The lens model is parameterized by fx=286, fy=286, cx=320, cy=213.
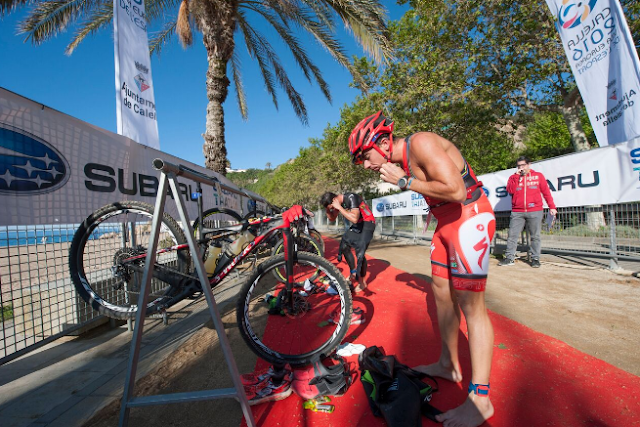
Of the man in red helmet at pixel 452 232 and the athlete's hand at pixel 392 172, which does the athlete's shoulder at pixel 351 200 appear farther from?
the athlete's hand at pixel 392 172

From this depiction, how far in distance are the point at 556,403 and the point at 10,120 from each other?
4.17m

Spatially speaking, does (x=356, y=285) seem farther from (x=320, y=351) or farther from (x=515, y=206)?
(x=515, y=206)

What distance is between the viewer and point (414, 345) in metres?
2.61

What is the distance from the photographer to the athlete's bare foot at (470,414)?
5.29 feet

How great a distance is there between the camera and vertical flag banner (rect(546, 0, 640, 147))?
15.7ft

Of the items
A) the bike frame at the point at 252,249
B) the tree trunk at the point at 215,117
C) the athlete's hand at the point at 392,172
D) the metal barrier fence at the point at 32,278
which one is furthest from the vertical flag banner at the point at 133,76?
the athlete's hand at the point at 392,172

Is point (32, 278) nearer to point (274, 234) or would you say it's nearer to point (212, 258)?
point (212, 258)

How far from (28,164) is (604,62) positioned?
8.32 m

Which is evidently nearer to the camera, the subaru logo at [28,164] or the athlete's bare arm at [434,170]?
the athlete's bare arm at [434,170]

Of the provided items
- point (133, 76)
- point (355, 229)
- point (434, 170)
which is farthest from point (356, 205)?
point (133, 76)

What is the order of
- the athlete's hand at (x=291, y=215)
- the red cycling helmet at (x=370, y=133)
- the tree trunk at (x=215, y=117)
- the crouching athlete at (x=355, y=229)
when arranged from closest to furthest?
the red cycling helmet at (x=370, y=133) → the athlete's hand at (x=291, y=215) → the crouching athlete at (x=355, y=229) → the tree trunk at (x=215, y=117)

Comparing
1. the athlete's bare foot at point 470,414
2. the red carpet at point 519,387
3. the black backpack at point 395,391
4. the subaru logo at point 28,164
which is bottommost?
the red carpet at point 519,387

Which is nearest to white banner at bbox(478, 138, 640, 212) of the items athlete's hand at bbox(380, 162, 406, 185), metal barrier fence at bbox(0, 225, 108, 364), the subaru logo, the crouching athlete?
the crouching athlete

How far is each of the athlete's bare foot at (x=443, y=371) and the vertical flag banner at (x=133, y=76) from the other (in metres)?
4.91
